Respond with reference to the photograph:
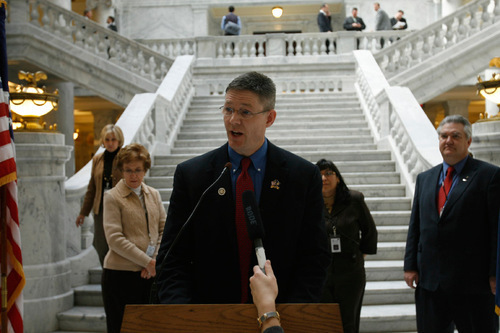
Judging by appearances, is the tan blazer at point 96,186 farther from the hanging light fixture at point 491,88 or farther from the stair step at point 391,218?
the hanging light fixture at point 491,88

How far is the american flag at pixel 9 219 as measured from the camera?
3281 mm

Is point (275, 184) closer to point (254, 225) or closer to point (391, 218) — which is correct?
point (254, 225)

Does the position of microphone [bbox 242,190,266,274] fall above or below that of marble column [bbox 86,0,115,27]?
below

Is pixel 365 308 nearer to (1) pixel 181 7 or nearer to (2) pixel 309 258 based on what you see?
(2) pixel 309 258

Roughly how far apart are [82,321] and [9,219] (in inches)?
116

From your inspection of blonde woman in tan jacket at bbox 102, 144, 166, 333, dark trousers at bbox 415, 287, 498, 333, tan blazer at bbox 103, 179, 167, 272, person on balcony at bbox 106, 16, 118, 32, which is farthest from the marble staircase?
person on balcony at bbox 106, 16, 118, 32

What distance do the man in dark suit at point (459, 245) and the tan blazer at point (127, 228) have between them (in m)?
2.06

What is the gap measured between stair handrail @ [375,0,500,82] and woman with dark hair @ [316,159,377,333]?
972 cm

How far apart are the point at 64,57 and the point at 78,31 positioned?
74 centimetres

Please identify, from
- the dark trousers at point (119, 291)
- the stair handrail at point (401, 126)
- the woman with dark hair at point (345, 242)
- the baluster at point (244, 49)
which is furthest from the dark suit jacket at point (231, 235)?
the baluster at point (244, 49)

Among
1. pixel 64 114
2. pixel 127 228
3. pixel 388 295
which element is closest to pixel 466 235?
pixel 127 228

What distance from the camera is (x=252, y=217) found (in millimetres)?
2104

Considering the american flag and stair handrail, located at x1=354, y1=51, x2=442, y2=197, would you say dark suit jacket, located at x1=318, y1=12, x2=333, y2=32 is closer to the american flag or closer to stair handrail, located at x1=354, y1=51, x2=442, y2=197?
stair handrail, located at x1=354, y1=51, x2=442, y2=197

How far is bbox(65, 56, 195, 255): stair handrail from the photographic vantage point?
6.64 m
